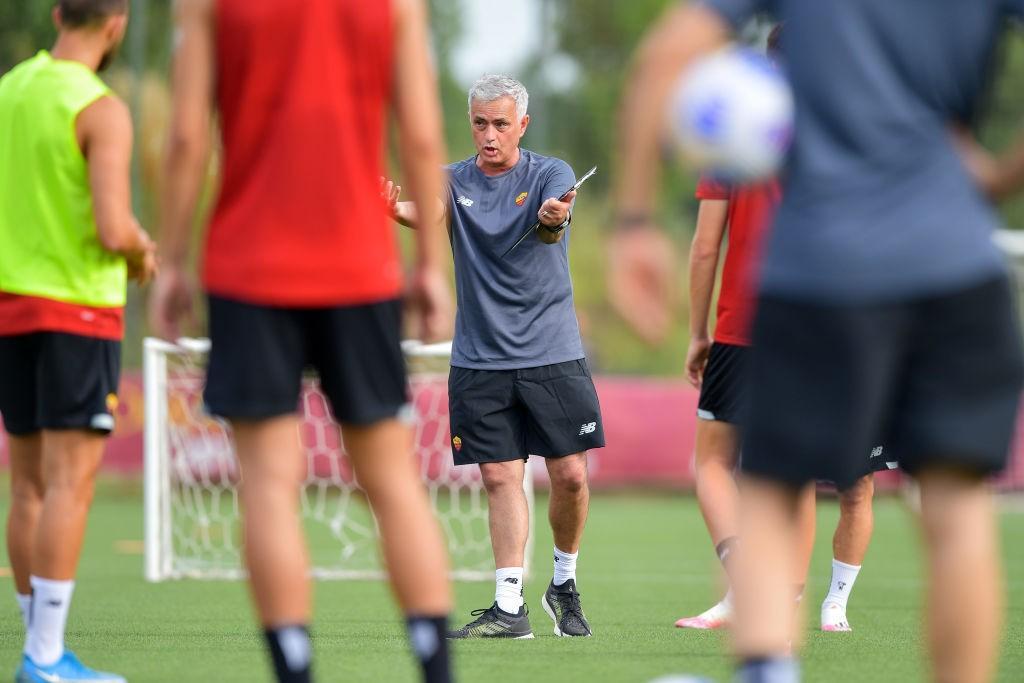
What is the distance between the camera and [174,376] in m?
11.0

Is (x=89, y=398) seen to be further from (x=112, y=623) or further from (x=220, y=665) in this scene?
(x=112, y=623)

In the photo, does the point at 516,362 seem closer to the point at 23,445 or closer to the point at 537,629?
the point at 537,629

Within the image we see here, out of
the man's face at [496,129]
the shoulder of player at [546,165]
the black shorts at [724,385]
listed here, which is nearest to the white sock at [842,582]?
the black shorts at [724,385]

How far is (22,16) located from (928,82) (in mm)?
17038

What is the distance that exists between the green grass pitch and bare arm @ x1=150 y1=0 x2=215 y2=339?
5.65ft

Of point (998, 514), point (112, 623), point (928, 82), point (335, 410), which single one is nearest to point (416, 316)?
point (335, 410)

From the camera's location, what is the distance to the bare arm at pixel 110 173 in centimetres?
430

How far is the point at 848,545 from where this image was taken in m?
6.28

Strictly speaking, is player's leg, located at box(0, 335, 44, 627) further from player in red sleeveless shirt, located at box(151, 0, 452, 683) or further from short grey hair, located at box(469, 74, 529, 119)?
short grey hair, located at box(469, 74, 529, 119)

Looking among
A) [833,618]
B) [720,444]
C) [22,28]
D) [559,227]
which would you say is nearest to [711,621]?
[833,618]

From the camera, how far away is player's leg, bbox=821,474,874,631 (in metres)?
6.21

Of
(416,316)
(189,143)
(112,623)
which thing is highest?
(189,143)

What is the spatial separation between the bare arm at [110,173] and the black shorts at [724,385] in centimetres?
230

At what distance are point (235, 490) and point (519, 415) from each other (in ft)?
18.0
